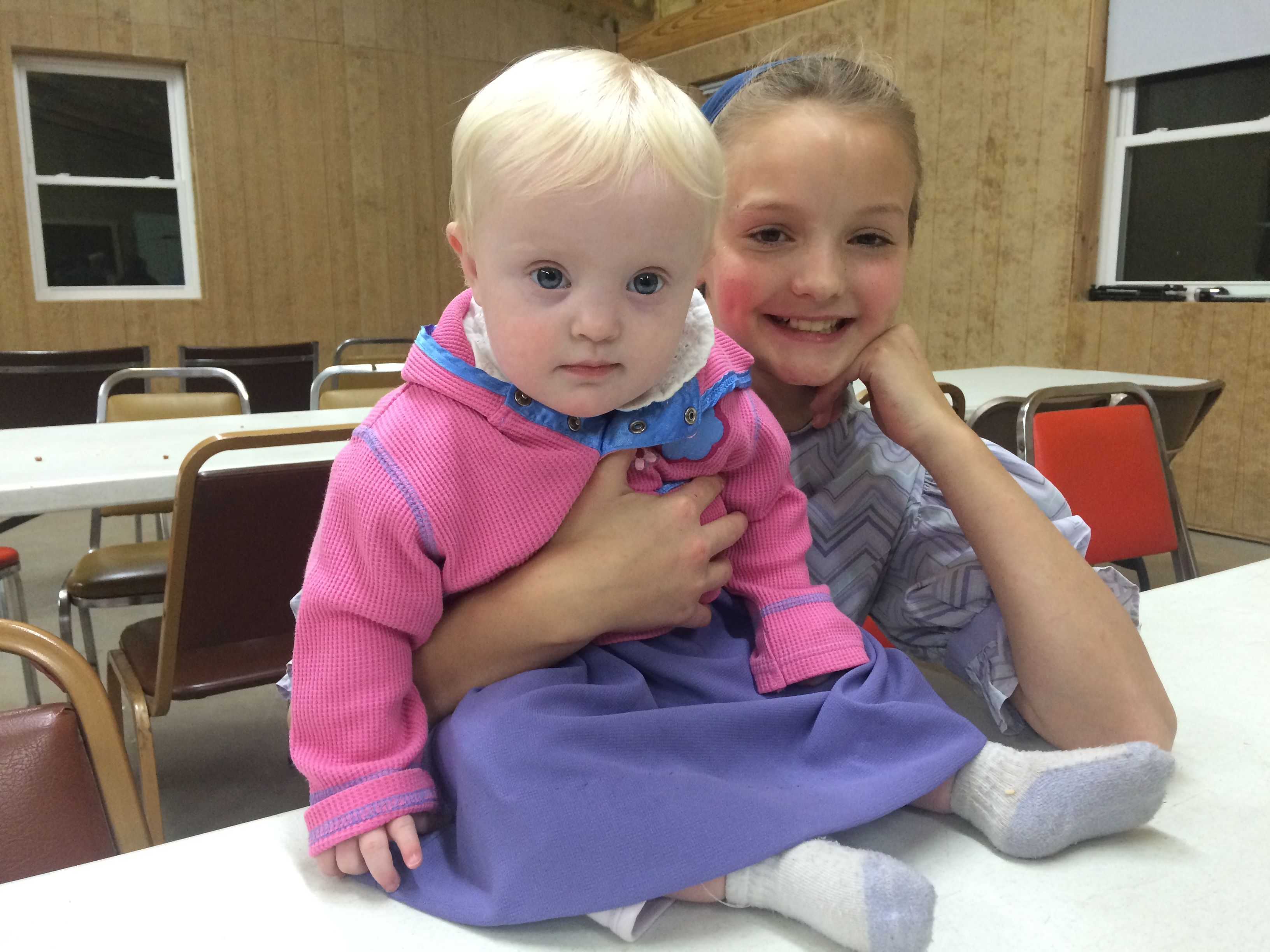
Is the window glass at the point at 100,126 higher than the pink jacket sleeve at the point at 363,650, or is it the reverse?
the window glass at the point at 100,126

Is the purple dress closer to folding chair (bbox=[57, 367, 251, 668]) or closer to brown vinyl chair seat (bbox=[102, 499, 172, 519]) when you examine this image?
folding chair (bbox=[57, 367, 251, 668])

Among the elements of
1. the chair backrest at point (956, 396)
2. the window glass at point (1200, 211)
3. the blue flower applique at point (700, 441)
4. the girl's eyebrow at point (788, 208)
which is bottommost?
the chair backrest at point (956, 396)

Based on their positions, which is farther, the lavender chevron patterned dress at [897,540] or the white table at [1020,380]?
the white table at [1020,380]

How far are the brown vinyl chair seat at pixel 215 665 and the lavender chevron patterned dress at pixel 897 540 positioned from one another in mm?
1208

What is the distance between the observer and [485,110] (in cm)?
71

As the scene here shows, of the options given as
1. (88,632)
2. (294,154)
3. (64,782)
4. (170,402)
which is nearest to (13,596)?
(88,632)

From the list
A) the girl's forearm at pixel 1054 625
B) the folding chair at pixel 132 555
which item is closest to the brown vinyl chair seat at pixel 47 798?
the girl's forearm at pixel 1054 625

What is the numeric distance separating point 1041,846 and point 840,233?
613 mm

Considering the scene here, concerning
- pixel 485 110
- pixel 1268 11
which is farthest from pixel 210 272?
pixel 485 110

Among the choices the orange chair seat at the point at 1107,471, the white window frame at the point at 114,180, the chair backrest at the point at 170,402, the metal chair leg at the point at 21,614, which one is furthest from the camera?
the white window frame at the point at 114,180

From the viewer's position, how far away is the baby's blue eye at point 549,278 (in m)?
0.70

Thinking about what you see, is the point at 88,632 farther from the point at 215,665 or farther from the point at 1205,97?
the point at 1205,97

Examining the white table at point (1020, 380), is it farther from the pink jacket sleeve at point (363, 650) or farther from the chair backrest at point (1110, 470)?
the pink jacket sleeve at point (363, 650)

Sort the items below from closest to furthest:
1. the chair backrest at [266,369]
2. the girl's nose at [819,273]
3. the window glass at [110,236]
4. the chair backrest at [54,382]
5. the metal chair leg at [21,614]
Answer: the girl's nose at [819,273] < the metal chair leg at [21,614] < the chair backrest at [54,382] < the chair backrest at [266,369] < the window glass at [110,236]
